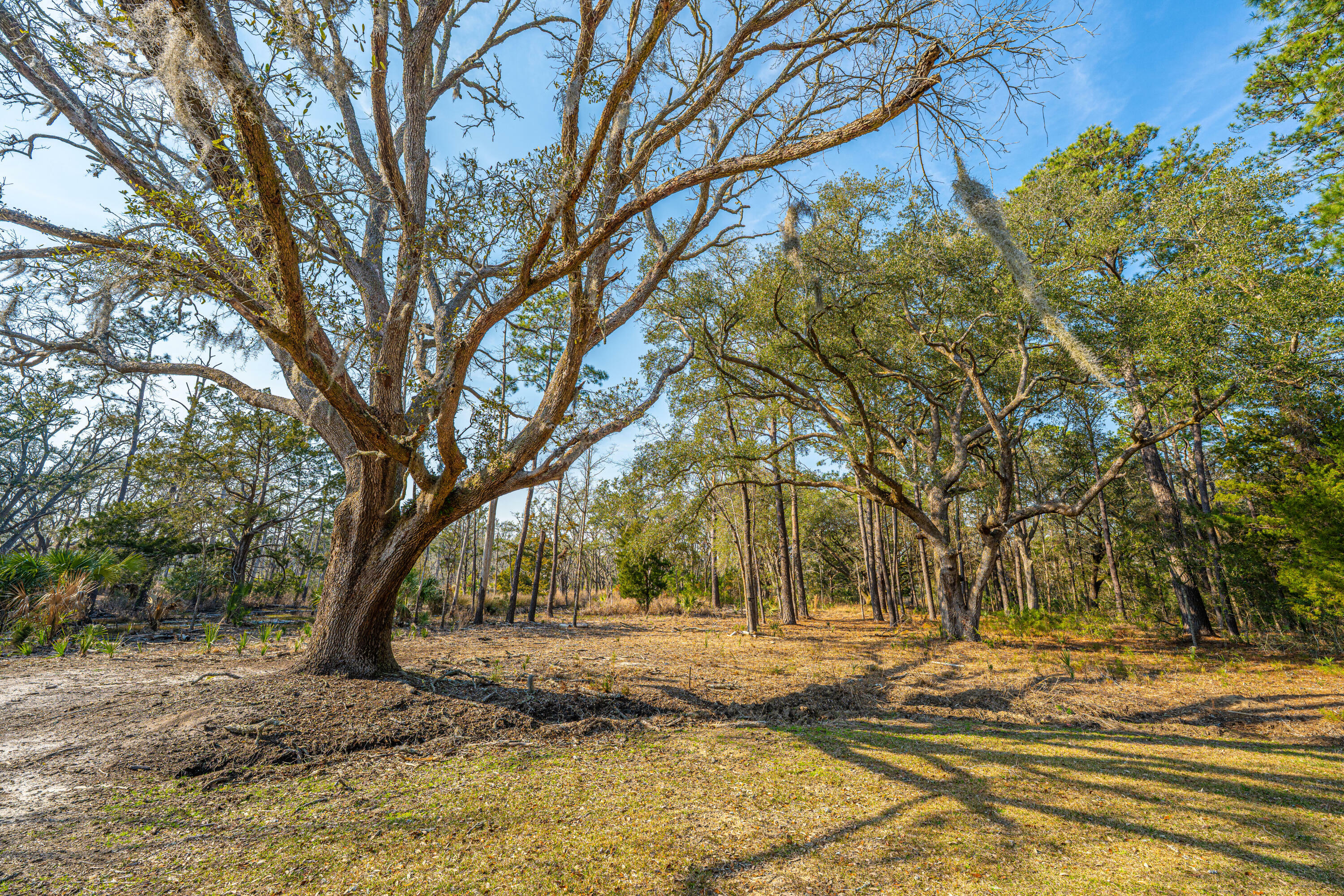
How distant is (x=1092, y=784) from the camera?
3.55 meters

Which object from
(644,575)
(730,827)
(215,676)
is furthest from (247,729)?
(644,575)

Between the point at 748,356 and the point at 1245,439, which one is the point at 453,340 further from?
the point at 1245,439

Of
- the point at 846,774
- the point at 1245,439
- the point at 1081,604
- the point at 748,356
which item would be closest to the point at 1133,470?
the point at 1081,604

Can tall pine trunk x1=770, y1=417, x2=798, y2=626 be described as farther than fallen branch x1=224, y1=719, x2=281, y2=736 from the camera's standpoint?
Yes

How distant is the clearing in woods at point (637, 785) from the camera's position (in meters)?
2.28

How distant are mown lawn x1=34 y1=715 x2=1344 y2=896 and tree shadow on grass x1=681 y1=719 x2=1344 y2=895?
0.02 m

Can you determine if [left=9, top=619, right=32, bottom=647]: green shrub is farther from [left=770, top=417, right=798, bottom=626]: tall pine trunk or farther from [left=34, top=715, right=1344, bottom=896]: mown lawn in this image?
[left=770, top=417, right=798, bottom=626]: tall pine trunk

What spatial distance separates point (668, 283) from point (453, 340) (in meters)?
6.59

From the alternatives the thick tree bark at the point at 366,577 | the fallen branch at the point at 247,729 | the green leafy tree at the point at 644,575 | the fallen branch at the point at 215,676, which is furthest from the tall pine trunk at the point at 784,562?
the fallen branch at the point at 247,729

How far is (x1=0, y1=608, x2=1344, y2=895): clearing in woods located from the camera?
2275mm

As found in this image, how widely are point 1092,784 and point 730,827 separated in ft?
9.31

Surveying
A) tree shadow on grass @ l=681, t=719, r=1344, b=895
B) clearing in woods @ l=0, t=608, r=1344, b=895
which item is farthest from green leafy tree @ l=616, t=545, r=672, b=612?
tree shadow on grass @ l=681, t=719, r=1344, b=895

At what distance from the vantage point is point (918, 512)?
10445mm

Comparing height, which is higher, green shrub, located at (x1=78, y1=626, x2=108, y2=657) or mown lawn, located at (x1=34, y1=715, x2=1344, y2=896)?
green shrub, located at (x1=78, y1=626, x2=108, y2=657)
